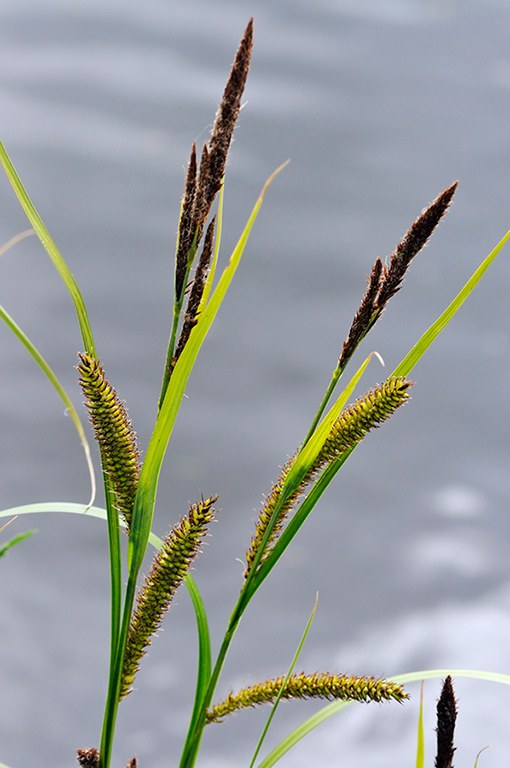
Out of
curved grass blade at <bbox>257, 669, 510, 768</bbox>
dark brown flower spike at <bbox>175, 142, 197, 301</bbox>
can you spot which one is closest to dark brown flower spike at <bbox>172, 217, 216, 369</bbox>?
dark brown flower spike at <bbox>175, 142, 197, 301</bbox>

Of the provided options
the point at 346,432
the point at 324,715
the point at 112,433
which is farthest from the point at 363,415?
the point at 324,715

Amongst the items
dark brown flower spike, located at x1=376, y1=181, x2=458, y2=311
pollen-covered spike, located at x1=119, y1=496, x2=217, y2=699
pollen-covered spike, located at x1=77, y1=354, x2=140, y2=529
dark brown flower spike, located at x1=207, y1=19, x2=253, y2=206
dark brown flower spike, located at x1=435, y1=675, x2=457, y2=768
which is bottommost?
dark brown flower spike, located at x1=435, y1=675, x2=457, y2=768

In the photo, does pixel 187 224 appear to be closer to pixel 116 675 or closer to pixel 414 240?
pixel 414 240

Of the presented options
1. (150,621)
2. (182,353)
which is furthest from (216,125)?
(150,621)

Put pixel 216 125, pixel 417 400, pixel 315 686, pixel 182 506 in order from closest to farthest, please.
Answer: pixel 216 125, pixel 315 686, pixel 182 506, pixel 417 400

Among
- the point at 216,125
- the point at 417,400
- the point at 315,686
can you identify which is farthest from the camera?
the point at 417,400

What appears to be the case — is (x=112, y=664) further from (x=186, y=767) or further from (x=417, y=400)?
(x=417, y=400)

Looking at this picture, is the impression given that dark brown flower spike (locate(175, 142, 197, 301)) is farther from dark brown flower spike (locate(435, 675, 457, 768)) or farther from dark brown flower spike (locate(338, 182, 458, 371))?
dark brown flower spike (locate(435, 675, 457, 768))
